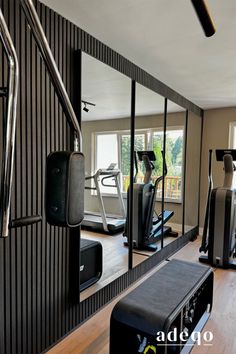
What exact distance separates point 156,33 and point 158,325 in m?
2.19

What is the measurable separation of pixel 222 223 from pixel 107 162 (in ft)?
6.04

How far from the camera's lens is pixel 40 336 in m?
1.87

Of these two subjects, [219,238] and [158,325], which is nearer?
[158,325]

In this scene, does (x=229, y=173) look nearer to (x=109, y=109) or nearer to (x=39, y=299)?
(x=109, y=109)

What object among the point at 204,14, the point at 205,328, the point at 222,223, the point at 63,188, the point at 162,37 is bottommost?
the point at 205,328

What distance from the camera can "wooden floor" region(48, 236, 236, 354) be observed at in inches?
78.2

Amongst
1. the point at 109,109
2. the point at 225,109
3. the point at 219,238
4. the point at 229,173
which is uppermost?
the point at 225,109

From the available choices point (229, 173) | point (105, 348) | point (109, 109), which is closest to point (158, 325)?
point (105, 348)

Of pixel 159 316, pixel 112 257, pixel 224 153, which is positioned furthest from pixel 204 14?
pixel 224 153

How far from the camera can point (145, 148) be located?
352 centimetres

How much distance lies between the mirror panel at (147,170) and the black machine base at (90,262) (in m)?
0.67

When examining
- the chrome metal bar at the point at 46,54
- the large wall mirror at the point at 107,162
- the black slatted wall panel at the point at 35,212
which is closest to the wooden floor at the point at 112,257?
the large wall mirror at the point at 107,162

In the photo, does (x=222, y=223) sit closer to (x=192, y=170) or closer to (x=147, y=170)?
(x=147, y=170)

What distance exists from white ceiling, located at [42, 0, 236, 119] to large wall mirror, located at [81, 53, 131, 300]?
0.03 metres
